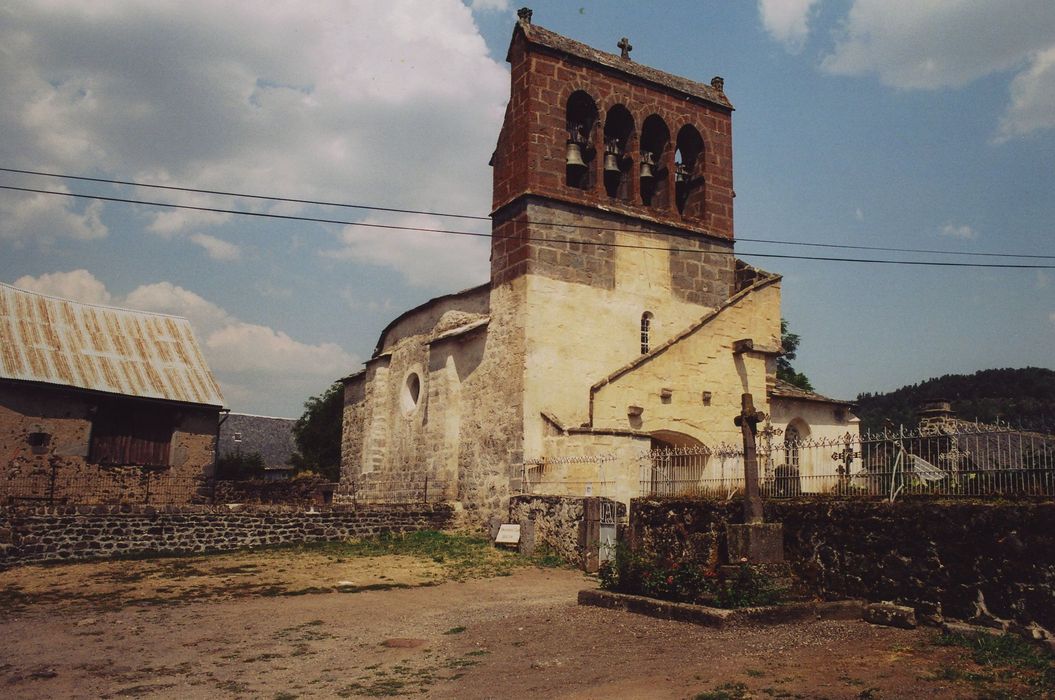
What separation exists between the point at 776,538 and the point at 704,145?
15.0m

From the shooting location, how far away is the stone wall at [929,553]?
7754mm

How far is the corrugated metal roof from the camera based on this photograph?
21141mm

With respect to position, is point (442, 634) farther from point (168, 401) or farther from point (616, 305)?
point (168, 401)

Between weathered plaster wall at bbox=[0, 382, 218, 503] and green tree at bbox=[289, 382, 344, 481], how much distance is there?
1955 cm

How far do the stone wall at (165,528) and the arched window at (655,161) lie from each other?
1067 cm

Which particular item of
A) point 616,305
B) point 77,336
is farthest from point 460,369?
point 77,336

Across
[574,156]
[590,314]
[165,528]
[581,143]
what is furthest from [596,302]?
[165,528]

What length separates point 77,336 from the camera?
2314 cm

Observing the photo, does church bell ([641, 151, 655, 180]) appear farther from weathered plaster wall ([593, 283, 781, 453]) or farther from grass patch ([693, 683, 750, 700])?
grass patch ([693, 683, 750, 700])

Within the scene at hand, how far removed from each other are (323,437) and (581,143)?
2864 centimetres

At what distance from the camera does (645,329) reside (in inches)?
A: 821

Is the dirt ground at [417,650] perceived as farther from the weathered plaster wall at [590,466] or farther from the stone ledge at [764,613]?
the weathered plaster wall at [590,466]

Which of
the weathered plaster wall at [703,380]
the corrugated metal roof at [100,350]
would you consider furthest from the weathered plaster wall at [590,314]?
the corrugated metal roof at [100,350]

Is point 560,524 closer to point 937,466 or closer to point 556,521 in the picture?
point 556,521
